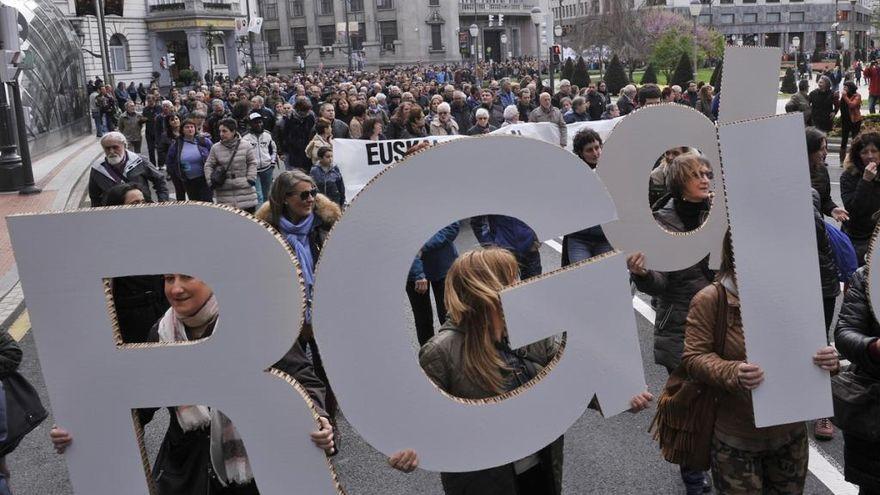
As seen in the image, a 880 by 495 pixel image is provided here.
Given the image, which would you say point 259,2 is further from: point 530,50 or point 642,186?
point 642,186

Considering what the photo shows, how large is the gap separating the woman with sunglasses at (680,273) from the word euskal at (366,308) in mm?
1518

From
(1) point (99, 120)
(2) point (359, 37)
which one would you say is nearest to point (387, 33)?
(2) point (359, 37)

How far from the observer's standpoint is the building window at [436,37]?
93.7m

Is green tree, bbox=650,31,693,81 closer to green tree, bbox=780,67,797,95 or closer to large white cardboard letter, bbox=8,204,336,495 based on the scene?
green tree, bbox=780,67,797,95

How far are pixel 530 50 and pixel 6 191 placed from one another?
95.9 m

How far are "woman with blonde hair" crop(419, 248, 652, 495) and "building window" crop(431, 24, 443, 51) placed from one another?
305 feet

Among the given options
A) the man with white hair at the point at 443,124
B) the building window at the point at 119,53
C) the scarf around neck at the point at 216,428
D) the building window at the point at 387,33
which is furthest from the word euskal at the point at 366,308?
the building window at the point at 387,33

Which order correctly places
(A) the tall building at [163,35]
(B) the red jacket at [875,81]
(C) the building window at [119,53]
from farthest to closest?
(A) the tall building at [163,35]
(C) the building window at [119,53]
(B) the red jacket at [875,81]

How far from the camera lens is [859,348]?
3.29 meters

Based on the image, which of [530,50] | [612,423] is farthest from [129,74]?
[612,423]

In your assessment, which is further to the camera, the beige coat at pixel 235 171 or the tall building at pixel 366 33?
the tall building at pixel 366 33

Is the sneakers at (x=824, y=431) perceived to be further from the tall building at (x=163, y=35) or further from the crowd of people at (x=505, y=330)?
the tall building at (x=163, y=35)

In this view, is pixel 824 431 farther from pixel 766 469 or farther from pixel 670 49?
pixel 670 49

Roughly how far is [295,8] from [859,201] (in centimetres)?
9625
